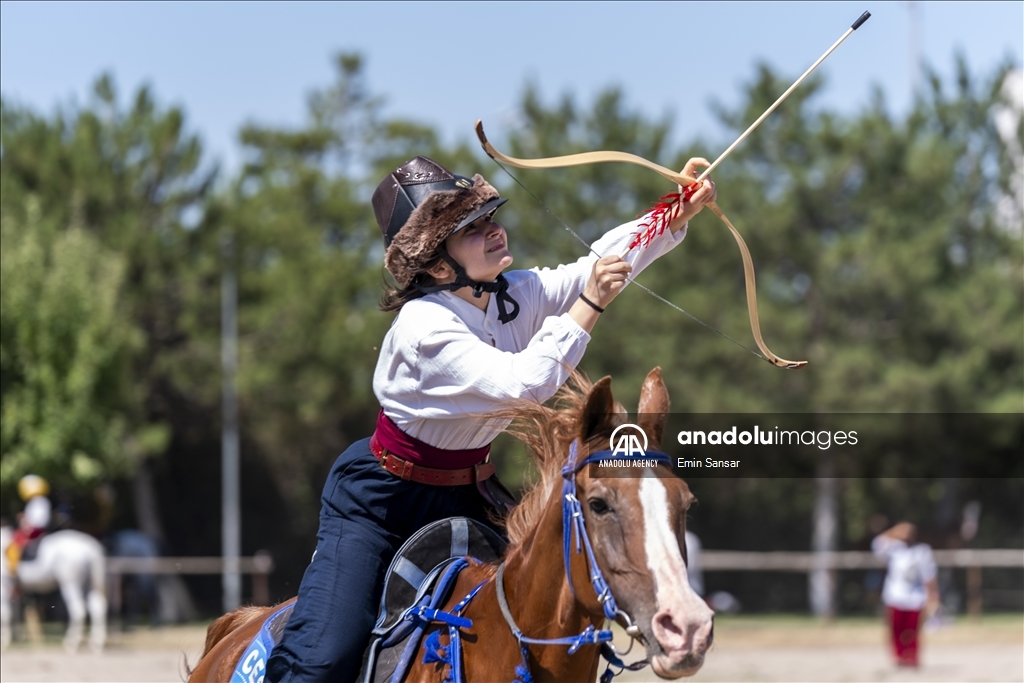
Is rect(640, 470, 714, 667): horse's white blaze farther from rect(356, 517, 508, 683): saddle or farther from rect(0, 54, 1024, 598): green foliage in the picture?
rect(0, 54, 1024, 598): green foliage

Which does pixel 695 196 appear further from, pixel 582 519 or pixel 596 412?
pixel 582 519

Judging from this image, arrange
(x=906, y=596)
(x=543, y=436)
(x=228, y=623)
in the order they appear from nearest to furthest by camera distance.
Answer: (x=543, y=436)
(x=228, y=623)
(x=906, y=596)

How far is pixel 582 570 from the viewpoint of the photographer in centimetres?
357

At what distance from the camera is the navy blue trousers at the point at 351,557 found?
4113 mm

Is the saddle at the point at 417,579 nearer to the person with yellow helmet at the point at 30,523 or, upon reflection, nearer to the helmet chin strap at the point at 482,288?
the helmet chin strap at the point at 482,288

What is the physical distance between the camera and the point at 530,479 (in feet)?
13.3

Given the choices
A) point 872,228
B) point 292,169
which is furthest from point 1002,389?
point 292,169

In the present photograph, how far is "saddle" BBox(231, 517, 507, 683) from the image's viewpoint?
4.07 m

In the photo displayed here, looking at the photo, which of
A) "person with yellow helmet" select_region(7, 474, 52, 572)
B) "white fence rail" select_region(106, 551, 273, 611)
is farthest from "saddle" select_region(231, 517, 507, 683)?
"white fence rail" select_region(106, 551, 273, 611)

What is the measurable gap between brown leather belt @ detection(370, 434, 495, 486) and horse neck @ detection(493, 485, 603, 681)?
581mm

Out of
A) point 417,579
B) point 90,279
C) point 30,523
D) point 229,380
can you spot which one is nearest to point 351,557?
Result: point 417,579

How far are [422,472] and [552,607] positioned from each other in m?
0.77

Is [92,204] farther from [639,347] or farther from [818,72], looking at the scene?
[818,72]

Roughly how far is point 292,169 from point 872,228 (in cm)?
1835
